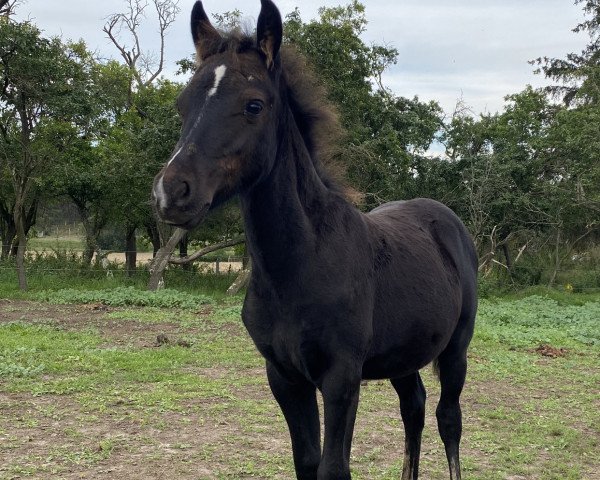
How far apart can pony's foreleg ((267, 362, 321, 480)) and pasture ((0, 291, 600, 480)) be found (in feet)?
4.65

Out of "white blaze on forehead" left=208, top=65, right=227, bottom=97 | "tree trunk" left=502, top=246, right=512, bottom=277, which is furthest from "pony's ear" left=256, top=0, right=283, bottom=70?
"tree trunk" left=502, top=246, right=512, bottom=277

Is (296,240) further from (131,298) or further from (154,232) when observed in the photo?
(154,232)

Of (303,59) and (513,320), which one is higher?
(303,59)

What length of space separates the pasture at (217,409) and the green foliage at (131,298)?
114 inches

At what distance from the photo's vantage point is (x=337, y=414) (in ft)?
7.90

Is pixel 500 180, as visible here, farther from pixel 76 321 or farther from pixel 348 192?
pixel 348 192

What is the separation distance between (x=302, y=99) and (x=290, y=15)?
14.5 m

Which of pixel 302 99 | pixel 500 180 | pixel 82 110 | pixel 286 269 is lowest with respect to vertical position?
pixel 286 269

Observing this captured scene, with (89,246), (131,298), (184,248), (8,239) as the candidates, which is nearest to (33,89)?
(131,298)

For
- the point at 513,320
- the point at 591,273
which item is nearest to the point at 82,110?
the point at 513,320

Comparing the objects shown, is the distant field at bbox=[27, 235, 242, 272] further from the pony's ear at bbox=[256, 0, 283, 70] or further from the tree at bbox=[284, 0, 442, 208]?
the pony's ear at bbox=[256, 0, 283, 70]

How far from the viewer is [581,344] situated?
955 cm

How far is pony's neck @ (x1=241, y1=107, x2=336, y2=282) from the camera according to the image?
242 centimetres

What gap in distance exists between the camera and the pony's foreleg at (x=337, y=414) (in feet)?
7.84
